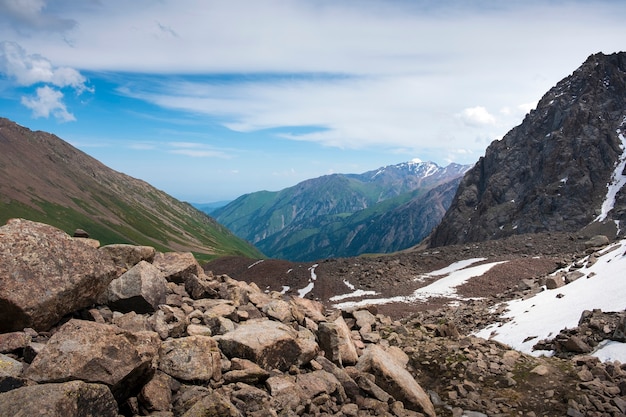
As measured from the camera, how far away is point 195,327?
1230cm

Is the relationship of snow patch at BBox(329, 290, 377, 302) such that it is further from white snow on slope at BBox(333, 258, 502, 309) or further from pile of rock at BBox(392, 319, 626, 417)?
pile of rock at BBox(392, 319, 626, 417)

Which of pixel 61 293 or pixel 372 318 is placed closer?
pixel 61 293

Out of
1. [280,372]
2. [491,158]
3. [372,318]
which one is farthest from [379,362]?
[491,158]

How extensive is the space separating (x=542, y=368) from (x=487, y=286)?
3281 centimetres

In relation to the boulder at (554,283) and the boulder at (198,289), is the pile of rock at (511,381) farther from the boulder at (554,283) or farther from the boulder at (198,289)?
the boulder at (554,283)

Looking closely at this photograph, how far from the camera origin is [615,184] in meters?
131

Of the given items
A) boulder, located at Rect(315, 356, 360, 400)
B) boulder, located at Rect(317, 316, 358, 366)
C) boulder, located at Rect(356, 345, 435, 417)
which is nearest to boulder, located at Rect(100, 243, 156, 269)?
boulder, located at Rect(317, 316, 358, 366)

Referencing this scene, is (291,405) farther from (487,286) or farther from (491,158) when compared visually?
(491,158)

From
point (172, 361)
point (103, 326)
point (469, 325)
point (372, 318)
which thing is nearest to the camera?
point (103, 326)

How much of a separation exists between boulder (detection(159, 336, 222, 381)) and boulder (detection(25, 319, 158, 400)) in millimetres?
772

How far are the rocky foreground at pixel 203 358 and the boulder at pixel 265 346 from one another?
39 millimetres

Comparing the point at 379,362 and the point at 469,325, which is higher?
the point at 379,362

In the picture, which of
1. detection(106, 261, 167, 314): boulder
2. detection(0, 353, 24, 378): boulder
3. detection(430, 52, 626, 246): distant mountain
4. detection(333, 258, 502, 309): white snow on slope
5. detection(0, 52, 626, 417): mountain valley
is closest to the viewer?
detection(0, 353, 24, 378): boulder

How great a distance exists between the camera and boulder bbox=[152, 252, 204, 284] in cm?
1697
